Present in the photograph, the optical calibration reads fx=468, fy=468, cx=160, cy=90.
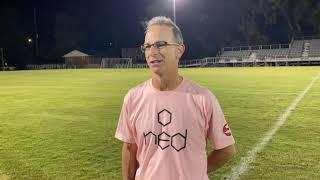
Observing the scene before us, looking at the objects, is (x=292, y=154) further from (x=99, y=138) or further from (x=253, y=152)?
(x=99, y=138)

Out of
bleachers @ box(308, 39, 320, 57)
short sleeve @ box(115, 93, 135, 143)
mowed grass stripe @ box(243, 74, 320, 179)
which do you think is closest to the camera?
short sleeve @ box(115, 93, 135, 143)

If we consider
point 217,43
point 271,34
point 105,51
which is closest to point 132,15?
point 105,51

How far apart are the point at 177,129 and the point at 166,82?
0.93 feet

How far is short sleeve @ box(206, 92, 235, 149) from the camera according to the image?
275cm

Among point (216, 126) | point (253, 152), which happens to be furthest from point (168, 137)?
point (253, 152)

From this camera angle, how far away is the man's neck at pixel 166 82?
9.00 feet

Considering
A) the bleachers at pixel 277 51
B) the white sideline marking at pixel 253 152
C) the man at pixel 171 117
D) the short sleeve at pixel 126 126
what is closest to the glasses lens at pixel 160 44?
the man at pixel 171 117

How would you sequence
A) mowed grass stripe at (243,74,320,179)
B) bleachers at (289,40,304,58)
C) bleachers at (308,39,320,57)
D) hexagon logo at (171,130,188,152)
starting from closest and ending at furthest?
hexagon logo at (171,130,188,152), mowed grass stripe at (243,74,320,179), bleachers at (308,39,320,57), bleachers at (289,40,304,58)

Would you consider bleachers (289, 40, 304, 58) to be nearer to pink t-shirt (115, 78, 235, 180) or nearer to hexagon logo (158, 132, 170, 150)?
pink t-shirt (115, 78, 235, 180)

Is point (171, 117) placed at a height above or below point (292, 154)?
above

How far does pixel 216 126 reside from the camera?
9.18 feet

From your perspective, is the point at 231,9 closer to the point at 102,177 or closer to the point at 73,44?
the point at 73,44

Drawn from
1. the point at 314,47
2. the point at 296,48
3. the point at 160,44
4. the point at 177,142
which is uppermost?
the point at 160,44

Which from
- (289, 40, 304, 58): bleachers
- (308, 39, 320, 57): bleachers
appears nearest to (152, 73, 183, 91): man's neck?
(308, 39, 320, 57): bleachers
